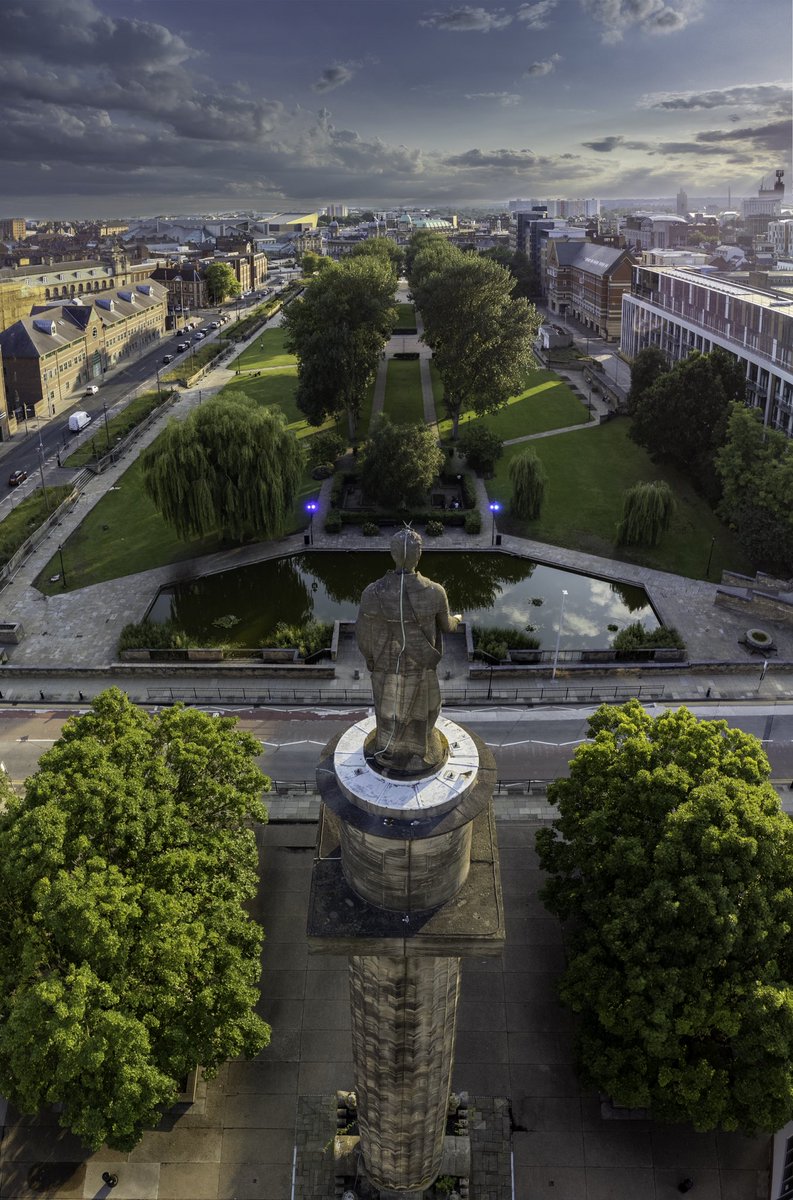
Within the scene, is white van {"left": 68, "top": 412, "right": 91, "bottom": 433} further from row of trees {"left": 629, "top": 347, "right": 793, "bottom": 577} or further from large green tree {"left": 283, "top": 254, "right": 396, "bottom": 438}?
row of trees {"left": 629, "top": 347, "right": 793, "bottom": 577}

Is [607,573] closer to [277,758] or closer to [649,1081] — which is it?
[277,758]

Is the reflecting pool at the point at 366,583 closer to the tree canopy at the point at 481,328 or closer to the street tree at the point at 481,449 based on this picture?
the street tree at the point at 481,449

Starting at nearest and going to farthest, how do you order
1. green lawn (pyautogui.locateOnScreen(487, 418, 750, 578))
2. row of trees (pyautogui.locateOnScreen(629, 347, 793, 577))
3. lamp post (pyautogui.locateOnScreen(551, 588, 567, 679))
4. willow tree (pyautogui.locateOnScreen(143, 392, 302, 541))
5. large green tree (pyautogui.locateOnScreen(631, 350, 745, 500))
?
lamp post (pyautogui.locateOnScreen(551, 588, 567, 679)) → row of trees (pyautogui.locateOnScreen(629, 347, 793, 577)) → willow tree (pyautogui.locateOnScreen(143, 392, 302, 541)) → green lawn (pyautogui.locateOnScreen(487, 418, 750, 578)) → large green tree (pyautogui.locateOnScreen(631, 350, 745, 500))

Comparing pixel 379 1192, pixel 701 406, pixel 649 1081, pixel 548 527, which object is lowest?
pixel 379 1192

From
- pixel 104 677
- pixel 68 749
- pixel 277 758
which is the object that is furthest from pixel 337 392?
pixel 68 749

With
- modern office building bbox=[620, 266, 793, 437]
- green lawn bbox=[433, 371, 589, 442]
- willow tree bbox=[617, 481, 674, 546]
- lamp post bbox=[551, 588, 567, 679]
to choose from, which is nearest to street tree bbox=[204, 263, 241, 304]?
green lawn bbox=[433, 371, 589, 442]

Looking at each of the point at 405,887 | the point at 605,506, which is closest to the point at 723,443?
the point at 605,506
